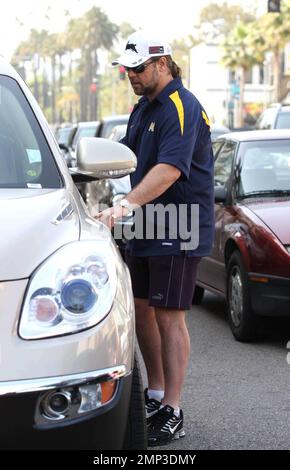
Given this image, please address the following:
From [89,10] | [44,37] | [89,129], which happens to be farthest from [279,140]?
[44,37]

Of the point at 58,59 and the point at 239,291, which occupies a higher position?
the point at 239,291

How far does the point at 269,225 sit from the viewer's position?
282 inches

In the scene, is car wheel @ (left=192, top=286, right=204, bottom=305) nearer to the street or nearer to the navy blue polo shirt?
the street

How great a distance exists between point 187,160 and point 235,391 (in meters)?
1.73

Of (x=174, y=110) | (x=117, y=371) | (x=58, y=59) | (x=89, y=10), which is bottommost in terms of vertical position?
(x=58, y=59)

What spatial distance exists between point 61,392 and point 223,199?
4.93 metres

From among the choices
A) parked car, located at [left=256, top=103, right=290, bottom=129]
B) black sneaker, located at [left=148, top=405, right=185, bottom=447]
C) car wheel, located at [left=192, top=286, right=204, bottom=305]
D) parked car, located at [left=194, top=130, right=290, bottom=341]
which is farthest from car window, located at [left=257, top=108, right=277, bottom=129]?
black sneaker, located at [left=148, top=405, right=185, bottom=447]

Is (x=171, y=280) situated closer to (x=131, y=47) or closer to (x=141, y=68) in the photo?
(x=141, y=68)

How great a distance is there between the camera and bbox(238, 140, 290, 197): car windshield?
316 inches

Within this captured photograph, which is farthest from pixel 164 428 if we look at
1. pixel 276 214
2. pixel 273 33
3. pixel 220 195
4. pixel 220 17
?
pixel 220 17

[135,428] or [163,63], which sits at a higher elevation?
[163,63]

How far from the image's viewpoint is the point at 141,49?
4.96 metres

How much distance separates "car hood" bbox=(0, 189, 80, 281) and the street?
161cm

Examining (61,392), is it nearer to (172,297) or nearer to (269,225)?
(172,297)
